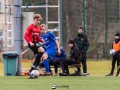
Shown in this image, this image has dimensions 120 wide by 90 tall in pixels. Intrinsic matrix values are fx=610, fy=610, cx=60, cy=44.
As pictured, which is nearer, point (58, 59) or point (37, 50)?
point (37, 50)

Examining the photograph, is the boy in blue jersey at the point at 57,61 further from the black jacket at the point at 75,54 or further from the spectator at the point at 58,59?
the black jacket at the point at 75,54

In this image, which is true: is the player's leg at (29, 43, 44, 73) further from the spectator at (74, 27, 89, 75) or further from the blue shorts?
the spectator at (74, 27, 89, 75)

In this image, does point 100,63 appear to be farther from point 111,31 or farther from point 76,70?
point 76,70

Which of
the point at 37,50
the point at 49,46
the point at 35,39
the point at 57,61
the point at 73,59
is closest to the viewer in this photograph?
the point at 37,50

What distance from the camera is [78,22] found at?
27.3 metres

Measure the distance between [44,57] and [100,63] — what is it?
8251mm

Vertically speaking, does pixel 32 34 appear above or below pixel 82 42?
above

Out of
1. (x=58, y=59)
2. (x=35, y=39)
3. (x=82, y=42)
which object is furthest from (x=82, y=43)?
(x=35, y=39)

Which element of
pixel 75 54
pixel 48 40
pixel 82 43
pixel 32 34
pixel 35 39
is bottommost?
pixel 75 54

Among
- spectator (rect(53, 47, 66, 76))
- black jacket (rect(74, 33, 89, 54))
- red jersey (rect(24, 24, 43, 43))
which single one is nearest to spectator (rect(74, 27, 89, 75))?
black jacket (rect(74, 33, 89, 54))

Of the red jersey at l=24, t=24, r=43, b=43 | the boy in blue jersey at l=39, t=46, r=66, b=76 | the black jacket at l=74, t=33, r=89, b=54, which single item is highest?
the red jersey at l=24, t=24, r=43, b=43

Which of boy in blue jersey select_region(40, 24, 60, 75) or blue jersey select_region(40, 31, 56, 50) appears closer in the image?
boy in blue jersey select_region(40, 24, 60, 75)

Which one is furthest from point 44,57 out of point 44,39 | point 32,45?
point 32,45

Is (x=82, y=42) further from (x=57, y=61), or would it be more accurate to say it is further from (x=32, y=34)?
(x=32, y=34)
